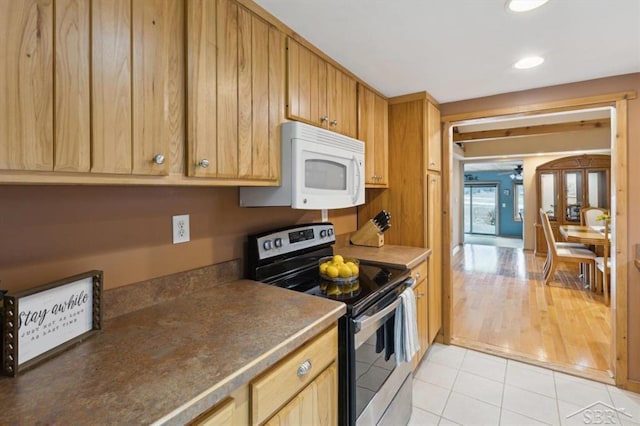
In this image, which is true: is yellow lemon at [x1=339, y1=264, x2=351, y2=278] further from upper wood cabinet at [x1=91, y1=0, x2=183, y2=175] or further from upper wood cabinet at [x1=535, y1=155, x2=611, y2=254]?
upper wood cabinet at [x1=535, y1=155, x2=611, y2=254]

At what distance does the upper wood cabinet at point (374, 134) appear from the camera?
7.39 feet

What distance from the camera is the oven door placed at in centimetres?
135

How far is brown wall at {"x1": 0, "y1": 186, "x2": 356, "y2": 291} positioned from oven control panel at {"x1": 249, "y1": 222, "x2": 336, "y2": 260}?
12 centimetres

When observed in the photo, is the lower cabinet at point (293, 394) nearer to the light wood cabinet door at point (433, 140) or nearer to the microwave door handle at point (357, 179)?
the microwave door handle at point (357, 179)

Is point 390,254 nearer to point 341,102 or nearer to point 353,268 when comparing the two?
point 353,268

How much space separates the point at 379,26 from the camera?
1532 millimetres

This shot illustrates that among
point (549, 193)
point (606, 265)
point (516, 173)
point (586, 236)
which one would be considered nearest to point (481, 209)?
point (516, 173)

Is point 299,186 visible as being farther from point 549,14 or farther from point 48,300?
point 549,14

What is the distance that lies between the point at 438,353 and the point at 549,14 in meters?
2.42

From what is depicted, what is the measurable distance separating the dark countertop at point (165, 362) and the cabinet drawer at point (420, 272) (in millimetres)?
1012

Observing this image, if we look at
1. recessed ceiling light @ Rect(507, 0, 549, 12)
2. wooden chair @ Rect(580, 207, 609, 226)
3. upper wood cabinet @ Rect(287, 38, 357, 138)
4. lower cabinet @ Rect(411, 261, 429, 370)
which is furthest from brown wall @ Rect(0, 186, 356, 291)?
wooden chair @ Rect(580, 207, 609, 226)

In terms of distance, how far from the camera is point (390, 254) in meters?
2.26

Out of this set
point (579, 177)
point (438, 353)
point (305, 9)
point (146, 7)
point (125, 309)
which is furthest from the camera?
point (579, 177)

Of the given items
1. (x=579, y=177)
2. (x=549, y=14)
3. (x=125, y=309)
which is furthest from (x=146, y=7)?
(x=579, y=177)
